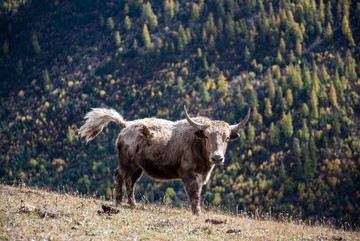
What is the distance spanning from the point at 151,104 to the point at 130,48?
38.7 metres

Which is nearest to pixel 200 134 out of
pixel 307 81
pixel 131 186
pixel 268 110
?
pixel 131 186

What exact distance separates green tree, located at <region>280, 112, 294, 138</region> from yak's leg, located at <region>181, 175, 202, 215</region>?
4370 inches

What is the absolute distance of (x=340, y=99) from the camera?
125062mm

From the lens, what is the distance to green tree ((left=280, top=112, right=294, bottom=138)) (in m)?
118

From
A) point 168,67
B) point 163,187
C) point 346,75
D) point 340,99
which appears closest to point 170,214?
point 163,187

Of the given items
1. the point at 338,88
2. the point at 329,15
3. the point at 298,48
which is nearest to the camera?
the point at 338,88

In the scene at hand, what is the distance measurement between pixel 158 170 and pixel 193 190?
1.49m

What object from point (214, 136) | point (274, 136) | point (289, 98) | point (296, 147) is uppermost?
point (214, 136)

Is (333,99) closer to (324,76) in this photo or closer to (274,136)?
(324,76)

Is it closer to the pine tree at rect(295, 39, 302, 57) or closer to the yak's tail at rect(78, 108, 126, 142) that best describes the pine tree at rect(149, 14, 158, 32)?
the pine tree at rect(295, 39, 302, 57)

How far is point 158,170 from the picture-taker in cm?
1194

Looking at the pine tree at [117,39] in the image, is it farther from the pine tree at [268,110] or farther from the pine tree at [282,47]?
the pine tree at [268,110]

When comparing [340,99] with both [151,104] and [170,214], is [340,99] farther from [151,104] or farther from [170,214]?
[170,214]

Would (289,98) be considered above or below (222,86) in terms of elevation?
below
